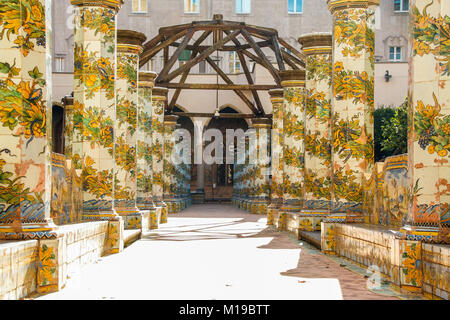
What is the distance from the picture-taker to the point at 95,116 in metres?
9.65

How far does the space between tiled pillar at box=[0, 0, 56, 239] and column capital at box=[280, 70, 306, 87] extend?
343 inches

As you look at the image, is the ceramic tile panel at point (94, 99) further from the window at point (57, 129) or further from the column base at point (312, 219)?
the window at point (57, 129)

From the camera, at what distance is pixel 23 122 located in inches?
238

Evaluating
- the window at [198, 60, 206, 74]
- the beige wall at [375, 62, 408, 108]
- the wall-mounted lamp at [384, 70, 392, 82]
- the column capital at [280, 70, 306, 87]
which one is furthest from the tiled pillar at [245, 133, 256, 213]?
the window at [198, 60, 206, 74]

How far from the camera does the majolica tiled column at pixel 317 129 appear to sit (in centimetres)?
1202

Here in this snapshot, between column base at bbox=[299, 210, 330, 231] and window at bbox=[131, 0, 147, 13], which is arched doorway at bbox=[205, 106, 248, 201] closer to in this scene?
window at bbox=[131, 0, 147, 13]

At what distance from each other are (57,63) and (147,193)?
17.6m

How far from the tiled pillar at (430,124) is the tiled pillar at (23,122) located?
3411 mm

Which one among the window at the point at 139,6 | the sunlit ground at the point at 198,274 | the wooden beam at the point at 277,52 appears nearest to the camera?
the sunlit ground at the point at 198,274

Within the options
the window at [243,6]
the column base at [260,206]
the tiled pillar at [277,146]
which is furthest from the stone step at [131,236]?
the window at [243,6]

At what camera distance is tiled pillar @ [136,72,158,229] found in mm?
14922

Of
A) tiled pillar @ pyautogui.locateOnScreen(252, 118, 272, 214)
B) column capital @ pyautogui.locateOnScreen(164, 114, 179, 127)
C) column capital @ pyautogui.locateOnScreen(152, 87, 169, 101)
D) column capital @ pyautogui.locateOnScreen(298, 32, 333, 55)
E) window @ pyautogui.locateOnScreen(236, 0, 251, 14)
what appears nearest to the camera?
column capital @ pyautogui.locateOnScreen(298, 32, 333, 55)

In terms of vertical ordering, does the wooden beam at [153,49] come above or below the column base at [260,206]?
above
